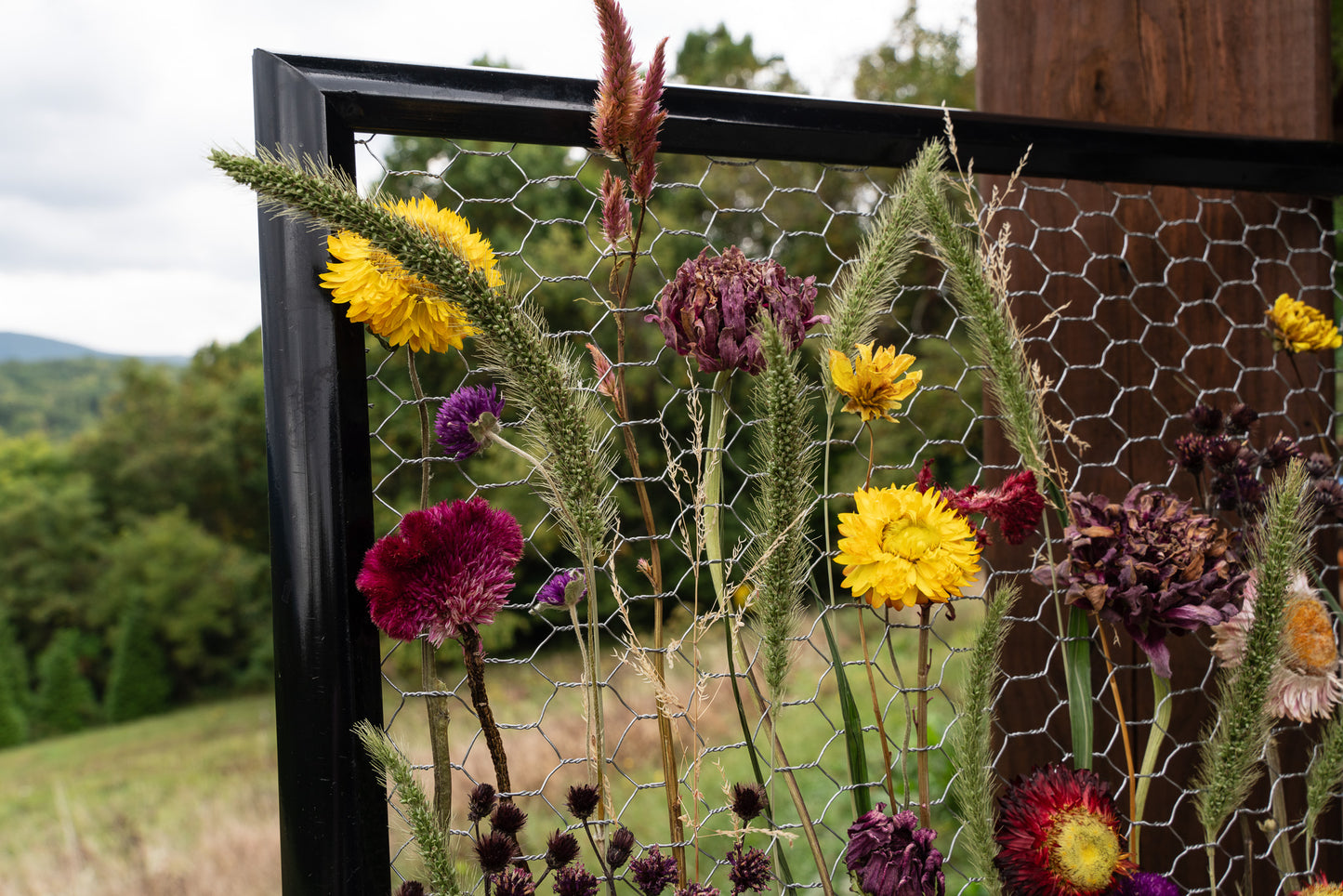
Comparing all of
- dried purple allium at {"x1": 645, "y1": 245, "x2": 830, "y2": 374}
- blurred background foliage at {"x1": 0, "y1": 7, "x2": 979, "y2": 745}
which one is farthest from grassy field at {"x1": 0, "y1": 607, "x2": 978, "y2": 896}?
blurred background foliage at {"x1": 0, "y1": 7, "x2": 979, "y2": 745}

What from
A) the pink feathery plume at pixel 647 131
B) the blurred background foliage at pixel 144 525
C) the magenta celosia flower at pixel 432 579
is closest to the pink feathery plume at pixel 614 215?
the pink feathery plume at pixel 647 131

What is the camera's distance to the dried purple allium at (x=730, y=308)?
2.12 ft

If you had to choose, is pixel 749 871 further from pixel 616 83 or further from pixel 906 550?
pixel 616 83

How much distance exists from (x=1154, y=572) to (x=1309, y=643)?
0.25 meters

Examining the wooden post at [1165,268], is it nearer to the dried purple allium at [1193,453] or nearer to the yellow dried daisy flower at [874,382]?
the dried purple allium at [1193,453]

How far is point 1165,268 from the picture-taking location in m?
1.11

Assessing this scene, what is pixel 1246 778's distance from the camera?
2.24 ft

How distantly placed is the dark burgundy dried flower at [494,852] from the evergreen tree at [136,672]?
9363 mm

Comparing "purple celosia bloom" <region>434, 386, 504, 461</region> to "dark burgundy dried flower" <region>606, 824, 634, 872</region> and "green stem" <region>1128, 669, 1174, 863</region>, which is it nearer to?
"dark burgundy dried flower" <region>606, 824, 634, 872</region>

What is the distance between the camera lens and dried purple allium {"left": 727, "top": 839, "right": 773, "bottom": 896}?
0.59 meters

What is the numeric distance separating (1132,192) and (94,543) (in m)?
10.3

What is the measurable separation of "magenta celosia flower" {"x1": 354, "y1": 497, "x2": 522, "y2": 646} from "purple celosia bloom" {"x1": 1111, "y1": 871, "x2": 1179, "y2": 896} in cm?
56

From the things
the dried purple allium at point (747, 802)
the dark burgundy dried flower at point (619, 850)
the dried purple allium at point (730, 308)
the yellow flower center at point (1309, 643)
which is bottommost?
the dark burgundy dried flower at point (619, 850)

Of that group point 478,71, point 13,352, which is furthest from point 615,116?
point 13,352
